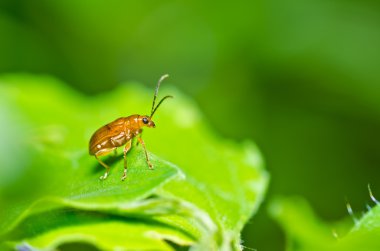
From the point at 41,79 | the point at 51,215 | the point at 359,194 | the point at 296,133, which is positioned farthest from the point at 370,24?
the point at 51,215

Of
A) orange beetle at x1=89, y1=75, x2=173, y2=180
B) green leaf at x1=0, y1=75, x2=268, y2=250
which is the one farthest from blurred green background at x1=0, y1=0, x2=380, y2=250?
orange beetle at x1=89, y1=75, x2=173, y2=180

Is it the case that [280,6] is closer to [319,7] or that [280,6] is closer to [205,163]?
[319,7]

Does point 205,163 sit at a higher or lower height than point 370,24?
lower

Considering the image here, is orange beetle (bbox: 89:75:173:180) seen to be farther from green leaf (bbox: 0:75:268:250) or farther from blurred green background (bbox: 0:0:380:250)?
blurred green background (bbox: 0:0:380:250)

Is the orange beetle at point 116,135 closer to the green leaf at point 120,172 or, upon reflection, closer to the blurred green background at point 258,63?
the green leaf at point 120,172

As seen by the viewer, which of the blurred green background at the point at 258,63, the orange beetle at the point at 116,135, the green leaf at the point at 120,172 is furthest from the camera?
the blurred green background at the point at 258,63

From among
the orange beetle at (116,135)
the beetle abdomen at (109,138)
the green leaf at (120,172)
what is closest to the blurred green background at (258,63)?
the green leaf at (120,172)
